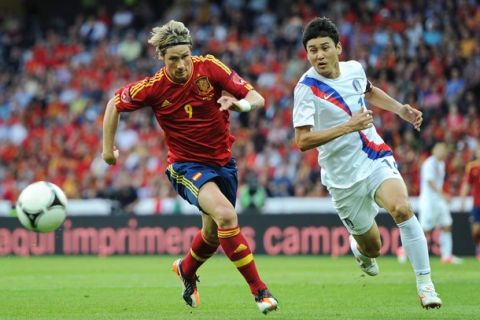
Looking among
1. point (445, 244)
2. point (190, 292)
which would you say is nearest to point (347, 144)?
point (190, 292)

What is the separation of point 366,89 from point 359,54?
48.4 feet

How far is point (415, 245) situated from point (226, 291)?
386 cm

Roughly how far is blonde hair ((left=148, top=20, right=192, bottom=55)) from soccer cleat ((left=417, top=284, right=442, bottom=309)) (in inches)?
119

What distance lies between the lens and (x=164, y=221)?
858 inches

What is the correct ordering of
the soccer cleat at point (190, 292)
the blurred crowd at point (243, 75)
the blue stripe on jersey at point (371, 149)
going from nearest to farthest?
the blue stripe on jersey at point (371, 149), the soccer cleat at point (190, 292), the blurred crowd at point (243, 75)

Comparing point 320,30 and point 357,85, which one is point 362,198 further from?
point 320,30

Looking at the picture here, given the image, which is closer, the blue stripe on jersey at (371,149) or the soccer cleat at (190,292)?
the blue stripe on jersey at (371,149)

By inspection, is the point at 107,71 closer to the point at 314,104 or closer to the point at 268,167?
the point at 268,167

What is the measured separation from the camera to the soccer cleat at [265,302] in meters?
8.59

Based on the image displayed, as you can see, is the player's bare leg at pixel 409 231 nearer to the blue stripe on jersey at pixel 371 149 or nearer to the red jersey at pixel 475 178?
the blue stripe on jersey at pixel 371 149

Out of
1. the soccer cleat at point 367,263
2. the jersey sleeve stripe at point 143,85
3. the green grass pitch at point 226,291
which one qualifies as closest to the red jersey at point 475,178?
the green grass pitch at point 226,291

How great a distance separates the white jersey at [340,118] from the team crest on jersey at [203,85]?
86 cm

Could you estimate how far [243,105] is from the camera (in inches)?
342

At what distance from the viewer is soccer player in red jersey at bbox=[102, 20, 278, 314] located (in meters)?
9.16
